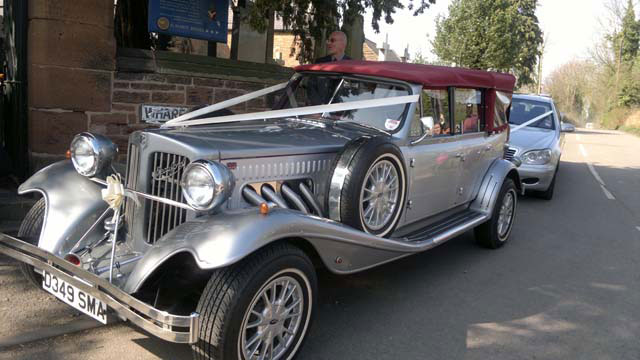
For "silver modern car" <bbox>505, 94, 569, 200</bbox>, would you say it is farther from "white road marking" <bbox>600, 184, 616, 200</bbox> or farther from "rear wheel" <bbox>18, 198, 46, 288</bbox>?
"rear wheel" <bbox>18, 198, 46, 288</bbox>

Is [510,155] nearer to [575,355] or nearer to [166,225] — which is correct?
[575,355]

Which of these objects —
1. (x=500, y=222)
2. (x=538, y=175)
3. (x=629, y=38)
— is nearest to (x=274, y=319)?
(x=500, y=222)

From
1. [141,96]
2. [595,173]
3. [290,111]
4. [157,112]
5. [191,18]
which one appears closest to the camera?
[290,111]

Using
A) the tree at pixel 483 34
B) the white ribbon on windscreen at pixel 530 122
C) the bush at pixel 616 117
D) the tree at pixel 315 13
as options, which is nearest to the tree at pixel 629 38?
the bush at pixel 616 117

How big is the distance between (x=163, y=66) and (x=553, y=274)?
17.1 ft

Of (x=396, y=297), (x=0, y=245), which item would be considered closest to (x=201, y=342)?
(x=0, y=245)

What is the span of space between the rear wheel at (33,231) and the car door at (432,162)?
280cm

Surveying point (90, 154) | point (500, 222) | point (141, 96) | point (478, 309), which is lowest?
point (478, 309)

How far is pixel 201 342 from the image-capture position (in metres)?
2.71

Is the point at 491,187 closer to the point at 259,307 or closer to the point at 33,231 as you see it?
the point at 259,307

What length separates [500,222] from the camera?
6.04 meters

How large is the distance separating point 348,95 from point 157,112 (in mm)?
3209

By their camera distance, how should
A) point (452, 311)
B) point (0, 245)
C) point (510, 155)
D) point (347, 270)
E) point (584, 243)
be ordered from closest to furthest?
point (0, 245) → point (347, 270) → point (452, 311) → point (584, 243) → point (510, 155)

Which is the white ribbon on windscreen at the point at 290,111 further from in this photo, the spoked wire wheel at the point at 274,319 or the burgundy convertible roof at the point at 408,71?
the spoked wire wheel at the point at 274,319
